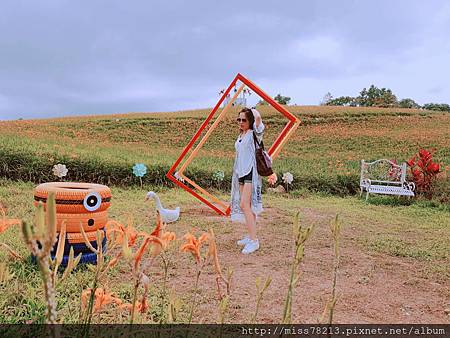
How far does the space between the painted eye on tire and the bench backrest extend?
26.4ft

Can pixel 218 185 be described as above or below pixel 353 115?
below

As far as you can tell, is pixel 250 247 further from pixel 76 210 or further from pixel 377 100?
pixel 377 100

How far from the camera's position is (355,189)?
10.6 metres

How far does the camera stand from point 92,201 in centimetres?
324

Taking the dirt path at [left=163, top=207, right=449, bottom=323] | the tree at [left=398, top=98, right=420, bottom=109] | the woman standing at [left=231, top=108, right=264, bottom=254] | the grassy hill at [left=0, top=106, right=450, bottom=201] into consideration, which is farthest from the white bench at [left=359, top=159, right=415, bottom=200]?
the tree at [left=398, top=98, right=420, bottom=109]

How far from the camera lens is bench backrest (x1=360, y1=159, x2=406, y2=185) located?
9945mm

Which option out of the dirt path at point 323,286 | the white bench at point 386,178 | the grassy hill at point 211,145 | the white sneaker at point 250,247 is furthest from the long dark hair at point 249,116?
the white bench at point 386,178

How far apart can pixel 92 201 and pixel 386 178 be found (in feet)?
30.6

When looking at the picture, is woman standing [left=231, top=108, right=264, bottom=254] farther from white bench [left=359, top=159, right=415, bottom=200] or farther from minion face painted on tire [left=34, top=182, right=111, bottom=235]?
white bench [left=359, top=159, right=415, bottom=200]

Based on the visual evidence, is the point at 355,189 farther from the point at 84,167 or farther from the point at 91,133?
the point at 91,133

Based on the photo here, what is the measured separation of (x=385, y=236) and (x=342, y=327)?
3.30 metres

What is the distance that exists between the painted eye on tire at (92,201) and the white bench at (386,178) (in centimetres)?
740

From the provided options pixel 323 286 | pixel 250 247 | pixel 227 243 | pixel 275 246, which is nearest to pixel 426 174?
pixel 275 246

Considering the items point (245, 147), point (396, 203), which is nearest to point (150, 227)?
point (245, 147)
